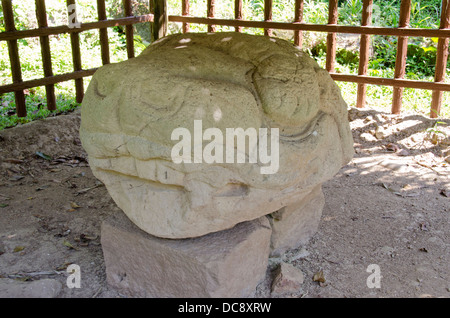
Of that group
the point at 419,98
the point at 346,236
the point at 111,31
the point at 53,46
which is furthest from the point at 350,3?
the point at 346,236

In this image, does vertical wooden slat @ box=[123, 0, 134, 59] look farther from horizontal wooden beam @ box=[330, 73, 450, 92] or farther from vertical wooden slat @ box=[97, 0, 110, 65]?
horizontal wooden beam @ box=[330, 73, 450, 92]

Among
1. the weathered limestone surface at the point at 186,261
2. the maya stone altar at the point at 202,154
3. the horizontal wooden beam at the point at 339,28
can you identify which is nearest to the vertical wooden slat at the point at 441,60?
the horizontal wooden beam at the point at 339,28

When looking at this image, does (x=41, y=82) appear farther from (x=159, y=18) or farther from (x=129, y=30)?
(x=159, y=18)

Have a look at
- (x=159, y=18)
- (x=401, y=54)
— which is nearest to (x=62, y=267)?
(x=159, y=18)

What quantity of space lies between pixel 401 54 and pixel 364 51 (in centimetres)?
39

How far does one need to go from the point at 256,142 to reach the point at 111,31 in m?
6.72

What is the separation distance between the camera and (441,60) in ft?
16.5

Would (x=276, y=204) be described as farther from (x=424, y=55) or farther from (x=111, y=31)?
(x=111, y=31)

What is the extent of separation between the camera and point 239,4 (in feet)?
19.1

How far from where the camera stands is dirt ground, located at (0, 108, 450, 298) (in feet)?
9.48

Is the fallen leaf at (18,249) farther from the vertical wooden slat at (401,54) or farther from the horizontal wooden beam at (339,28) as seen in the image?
the vertical wooden slat at (401,54)

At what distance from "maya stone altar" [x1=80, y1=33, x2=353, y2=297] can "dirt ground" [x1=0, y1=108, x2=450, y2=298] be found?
39 cm

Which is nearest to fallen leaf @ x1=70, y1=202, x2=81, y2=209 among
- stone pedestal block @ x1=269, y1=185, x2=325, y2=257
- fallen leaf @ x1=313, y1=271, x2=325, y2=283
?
stone pedestal block @ x1=269, y1=185, x2=325, y2=257

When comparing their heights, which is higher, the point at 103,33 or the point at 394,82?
the point at 103,33
